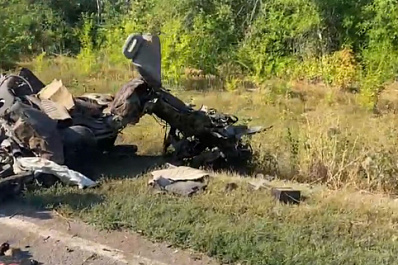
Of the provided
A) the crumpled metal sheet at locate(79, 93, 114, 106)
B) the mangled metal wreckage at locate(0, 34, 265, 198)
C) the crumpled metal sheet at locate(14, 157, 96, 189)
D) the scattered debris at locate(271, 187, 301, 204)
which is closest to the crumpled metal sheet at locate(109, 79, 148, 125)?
the mangled metal wreckage at locate(0, 34, 265, 198)

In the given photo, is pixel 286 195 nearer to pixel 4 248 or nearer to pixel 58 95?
pixel 4 248

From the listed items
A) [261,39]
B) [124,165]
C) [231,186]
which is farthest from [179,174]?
[261,39]

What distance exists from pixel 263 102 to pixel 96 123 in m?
6.14

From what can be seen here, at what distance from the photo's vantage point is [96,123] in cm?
785

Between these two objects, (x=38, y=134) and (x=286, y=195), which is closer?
(x=286, y=195)

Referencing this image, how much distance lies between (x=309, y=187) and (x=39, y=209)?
2.98m

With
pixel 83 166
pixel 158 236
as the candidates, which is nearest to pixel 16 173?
pixel 83 166

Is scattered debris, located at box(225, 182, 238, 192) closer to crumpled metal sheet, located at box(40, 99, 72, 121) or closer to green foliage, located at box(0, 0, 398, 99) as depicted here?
crumpled metal sheet, located at box(40, 99, 72, 121)

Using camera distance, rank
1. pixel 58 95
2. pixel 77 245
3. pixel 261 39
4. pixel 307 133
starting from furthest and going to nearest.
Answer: pixel 261 39, pixel 307 133, pixel 58 95, pixel 77 245

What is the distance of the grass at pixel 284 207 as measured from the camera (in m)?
5.07

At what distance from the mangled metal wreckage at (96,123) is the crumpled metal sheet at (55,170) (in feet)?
0.03

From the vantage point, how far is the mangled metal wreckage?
22.9ft

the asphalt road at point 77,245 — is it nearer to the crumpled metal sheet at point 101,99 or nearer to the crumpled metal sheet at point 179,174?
the crumpled metal sheet at point 179,174

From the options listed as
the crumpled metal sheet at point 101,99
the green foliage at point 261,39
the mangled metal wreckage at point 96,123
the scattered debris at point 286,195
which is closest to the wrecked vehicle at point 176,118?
the mangled metal wreckage at point 96,123
